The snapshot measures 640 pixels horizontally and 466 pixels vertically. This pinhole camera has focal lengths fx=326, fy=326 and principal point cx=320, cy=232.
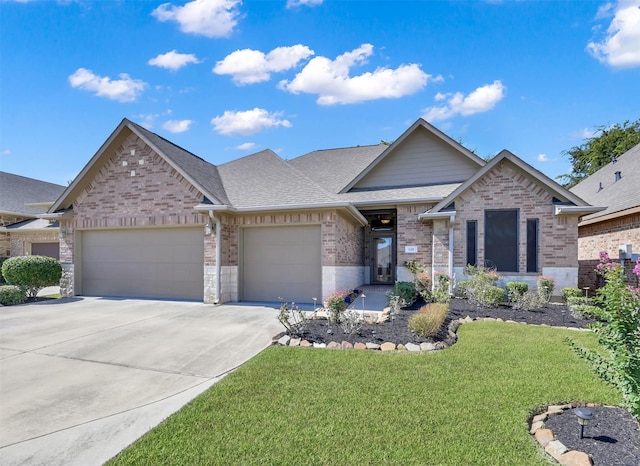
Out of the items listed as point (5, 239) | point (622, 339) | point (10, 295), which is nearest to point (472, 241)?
point (622, 339)

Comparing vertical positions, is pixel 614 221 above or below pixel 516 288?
above

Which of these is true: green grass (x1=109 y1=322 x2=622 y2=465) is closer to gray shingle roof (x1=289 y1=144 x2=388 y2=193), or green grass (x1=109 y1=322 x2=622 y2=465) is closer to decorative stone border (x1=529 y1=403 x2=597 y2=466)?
decorative stone border (x1=529 y1=403 x2=597 y2=466)

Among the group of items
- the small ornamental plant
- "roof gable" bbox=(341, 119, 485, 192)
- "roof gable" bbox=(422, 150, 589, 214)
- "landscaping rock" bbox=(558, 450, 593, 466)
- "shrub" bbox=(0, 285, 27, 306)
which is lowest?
"shrub" bbox=(0, 285, 27, 306)

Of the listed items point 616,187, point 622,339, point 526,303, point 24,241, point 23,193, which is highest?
point 23,193

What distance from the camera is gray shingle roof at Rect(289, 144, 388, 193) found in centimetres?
1596

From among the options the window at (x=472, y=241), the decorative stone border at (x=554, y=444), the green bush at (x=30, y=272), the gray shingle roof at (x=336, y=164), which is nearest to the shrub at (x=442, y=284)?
the window at (x=472, y=241)

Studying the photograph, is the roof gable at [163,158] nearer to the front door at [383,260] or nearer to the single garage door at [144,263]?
the single garage door at [144,263]

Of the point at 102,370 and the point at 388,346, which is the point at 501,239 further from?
the point at 102,370

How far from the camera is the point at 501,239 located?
1117 centimetres

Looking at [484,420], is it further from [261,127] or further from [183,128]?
[261,127]

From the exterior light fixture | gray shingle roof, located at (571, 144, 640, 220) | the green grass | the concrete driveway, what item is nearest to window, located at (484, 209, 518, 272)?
gray shingle roof, located at (571, 144, 640, 220)

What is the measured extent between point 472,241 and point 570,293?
3119 mm

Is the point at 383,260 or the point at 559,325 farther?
the point at 383,260

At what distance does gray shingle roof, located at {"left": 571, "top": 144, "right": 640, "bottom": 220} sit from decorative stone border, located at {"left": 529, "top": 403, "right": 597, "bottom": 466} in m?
11.0
